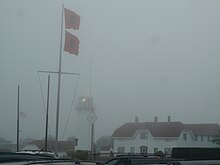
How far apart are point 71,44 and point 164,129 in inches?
2016

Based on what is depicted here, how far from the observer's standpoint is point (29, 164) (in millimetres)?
5938

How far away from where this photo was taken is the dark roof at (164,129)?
249 ft

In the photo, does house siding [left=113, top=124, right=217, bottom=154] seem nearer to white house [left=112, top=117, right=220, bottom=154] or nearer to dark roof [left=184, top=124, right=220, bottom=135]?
white house [left=112, top=117, right=220, bottom=154]

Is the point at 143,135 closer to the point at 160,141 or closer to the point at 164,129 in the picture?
the point at 164,129

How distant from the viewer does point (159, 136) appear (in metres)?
74.6

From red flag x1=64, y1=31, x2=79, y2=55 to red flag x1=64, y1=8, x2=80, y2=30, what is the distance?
52 cm

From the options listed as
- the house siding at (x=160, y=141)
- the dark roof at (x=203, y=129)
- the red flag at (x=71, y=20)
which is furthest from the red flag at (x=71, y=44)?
the dark roof at (x=203, y=129)

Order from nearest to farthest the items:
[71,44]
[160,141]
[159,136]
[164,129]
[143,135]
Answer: [71,44]
[159,136]
[160,141]
[143,135]
[164,129]

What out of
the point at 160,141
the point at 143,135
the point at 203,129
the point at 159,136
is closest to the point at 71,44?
the point at 159,136

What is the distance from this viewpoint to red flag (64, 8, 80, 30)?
28.2 m

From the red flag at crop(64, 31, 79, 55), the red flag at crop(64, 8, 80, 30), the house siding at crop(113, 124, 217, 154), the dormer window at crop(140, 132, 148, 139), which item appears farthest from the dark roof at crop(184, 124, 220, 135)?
the red flag at crop(64, 8, 80, 30)

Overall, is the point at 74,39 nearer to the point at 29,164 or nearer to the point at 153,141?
the point at 29,164

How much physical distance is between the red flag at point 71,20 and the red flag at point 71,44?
0.52 meters

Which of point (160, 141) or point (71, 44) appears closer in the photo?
point (71, 44)
